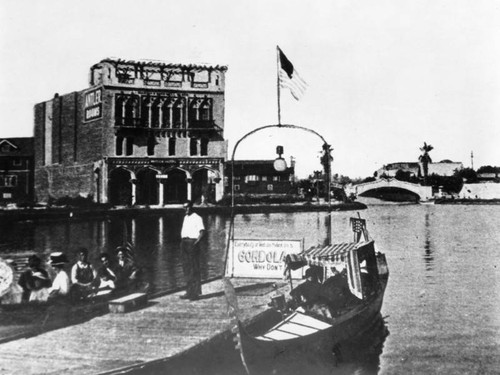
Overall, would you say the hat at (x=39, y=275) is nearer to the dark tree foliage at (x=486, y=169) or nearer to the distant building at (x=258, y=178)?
the distant building at (x=258, y=178)

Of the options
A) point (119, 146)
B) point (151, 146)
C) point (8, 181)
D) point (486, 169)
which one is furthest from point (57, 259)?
point (486, 169)

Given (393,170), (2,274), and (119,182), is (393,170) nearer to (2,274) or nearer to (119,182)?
(119,182)

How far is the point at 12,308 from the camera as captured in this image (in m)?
10.4

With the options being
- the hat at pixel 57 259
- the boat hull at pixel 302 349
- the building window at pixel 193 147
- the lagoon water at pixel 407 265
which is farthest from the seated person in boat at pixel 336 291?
the building window at pixel 193 147

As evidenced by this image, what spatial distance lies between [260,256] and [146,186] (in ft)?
90.0

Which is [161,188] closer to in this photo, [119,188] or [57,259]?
[119,188]

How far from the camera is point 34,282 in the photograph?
432 inches

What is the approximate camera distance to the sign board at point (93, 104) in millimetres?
43791

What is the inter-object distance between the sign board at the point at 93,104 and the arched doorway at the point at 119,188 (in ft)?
19.7

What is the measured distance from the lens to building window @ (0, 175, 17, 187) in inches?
2056

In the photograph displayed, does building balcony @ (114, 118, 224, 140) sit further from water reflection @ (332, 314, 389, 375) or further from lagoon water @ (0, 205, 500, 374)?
water reflection @ (332, 314, 389, 375)

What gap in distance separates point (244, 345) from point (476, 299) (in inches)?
541

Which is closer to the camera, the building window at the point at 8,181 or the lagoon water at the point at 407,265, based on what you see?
the lagoon water at the point at 407,265

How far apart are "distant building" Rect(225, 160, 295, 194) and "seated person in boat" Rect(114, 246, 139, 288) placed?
107 ft
